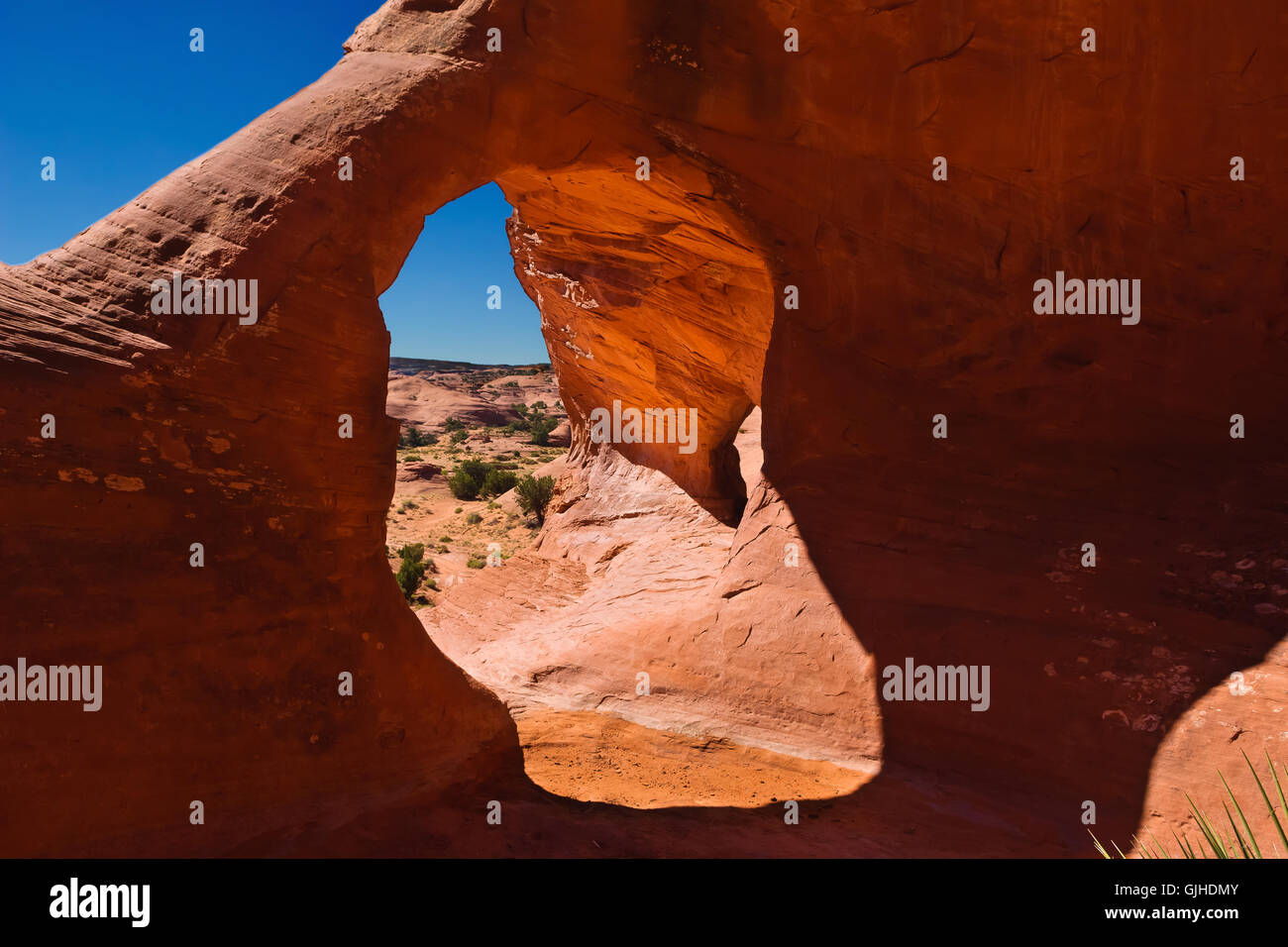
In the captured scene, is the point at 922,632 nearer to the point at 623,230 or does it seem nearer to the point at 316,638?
the point at 316,638

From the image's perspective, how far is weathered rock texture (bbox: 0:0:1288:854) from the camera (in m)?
4.50

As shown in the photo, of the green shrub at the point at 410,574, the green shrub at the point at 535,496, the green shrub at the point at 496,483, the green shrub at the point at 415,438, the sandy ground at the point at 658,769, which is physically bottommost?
the sandy ground at the point at 658,769

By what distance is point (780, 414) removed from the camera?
8062 millimetres

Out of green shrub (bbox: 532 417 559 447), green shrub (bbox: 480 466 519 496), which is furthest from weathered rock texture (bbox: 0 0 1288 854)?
green shrub (bbox: 532 417 559 447)

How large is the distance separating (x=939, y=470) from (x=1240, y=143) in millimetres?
4133

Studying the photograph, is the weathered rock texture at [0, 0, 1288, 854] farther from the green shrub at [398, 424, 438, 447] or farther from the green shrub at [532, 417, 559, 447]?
the green shrub at [398, 424, 438, 447]

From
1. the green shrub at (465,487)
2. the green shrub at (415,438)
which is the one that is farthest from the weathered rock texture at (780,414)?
the green shrub at (415,438)

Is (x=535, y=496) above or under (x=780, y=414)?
under

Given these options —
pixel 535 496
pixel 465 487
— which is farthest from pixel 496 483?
pixel 535 496

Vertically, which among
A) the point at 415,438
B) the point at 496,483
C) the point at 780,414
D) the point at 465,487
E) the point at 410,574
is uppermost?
A: the point at 415,438

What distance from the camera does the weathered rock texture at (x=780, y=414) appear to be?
14.8ft

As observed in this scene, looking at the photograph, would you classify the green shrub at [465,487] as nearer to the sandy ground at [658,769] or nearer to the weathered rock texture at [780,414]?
the weathered rock texture at [780,414]

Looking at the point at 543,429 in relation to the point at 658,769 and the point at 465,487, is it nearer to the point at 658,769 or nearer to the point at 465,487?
the point at 465,487

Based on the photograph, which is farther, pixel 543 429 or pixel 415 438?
pixel 543 429
